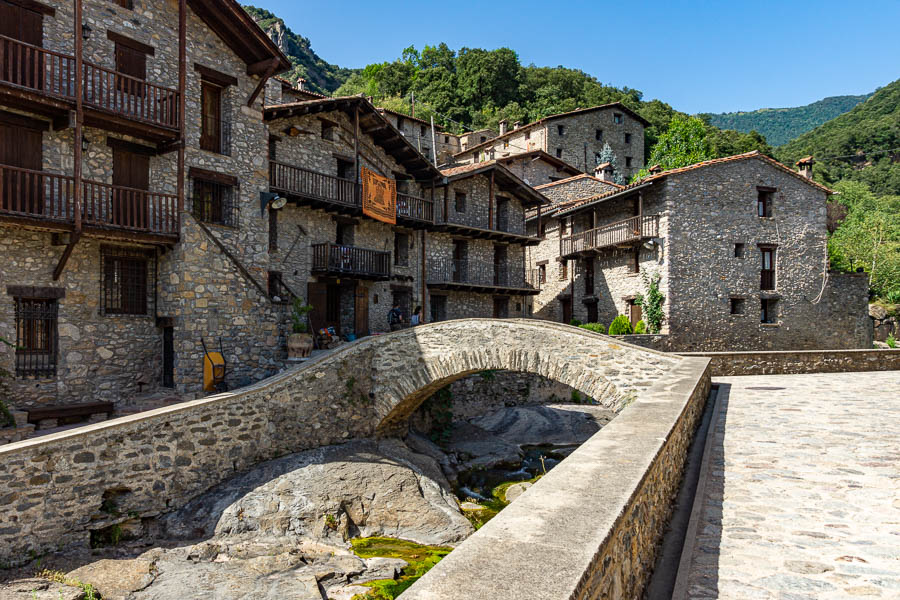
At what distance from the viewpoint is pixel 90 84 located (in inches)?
536

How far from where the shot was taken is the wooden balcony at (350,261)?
19.6 meters

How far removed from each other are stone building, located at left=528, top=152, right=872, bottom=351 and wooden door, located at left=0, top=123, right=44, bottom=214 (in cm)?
2146

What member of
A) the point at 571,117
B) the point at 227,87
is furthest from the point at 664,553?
the point at 571,117

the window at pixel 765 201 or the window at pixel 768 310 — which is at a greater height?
the window at pixel 765 201

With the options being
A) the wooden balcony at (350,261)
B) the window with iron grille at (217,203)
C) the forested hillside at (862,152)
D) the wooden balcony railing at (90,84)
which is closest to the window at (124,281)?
the window with iron grille at (217,203)

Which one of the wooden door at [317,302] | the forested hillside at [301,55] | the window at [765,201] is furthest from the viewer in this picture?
the forested hillside at [301,55]

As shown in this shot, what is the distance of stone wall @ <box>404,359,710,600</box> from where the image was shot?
87.1 inches

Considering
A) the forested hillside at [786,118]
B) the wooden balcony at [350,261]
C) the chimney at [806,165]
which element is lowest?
the wooden balcony at [350,261]

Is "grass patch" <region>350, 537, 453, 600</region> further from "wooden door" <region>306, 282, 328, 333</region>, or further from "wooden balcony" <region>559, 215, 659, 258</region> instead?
"wooden balcony" <region>559, 215, 659, 258</region>

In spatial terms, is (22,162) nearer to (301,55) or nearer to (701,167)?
(701,167)

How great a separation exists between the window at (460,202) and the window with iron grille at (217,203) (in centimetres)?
1116

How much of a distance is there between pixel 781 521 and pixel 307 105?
18203mm

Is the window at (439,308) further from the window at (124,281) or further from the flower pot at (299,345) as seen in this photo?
the window at (124,281)

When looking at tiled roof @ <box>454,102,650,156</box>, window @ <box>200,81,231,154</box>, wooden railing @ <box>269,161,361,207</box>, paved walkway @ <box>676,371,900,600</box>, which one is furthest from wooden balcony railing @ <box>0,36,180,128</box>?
tiled roof @ <box>454,102,650,156</box>
